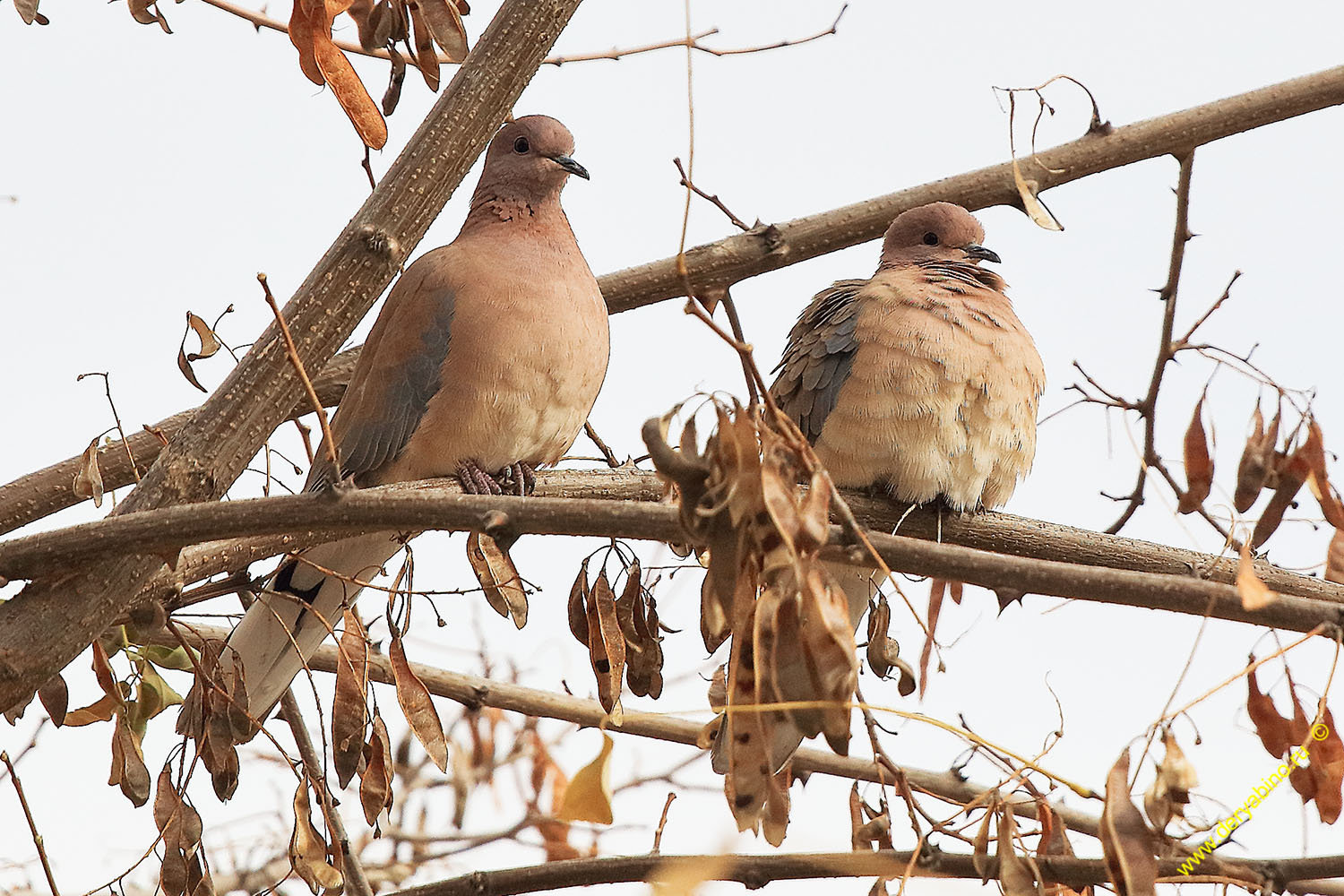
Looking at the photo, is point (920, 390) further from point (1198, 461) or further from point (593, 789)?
point (593, 789)

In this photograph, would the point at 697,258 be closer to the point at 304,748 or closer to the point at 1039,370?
the point at 1039,370

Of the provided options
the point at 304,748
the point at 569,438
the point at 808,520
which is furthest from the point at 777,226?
the point at 808,520

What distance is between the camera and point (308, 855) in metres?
2.26

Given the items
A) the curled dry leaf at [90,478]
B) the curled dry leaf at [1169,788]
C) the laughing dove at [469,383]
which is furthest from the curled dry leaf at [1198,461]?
the curled dry leaf at [90,478]

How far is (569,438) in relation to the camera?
3209mm

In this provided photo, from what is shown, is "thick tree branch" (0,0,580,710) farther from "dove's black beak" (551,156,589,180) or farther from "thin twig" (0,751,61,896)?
"dove's black beak" (551,156,589,180)

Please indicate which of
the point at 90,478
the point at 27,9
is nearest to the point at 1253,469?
the point at 90,478

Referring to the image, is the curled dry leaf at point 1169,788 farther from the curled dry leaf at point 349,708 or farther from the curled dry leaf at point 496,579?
the curled dry leaf at point 349,708

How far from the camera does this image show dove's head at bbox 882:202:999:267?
363 centimetres

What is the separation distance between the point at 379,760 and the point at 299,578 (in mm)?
804

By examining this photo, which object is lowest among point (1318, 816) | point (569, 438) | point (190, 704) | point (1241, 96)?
point (1318, 816)

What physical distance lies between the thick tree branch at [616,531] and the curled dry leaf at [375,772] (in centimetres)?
68

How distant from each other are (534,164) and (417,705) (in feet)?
5.61

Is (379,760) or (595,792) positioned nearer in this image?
(595,792)
